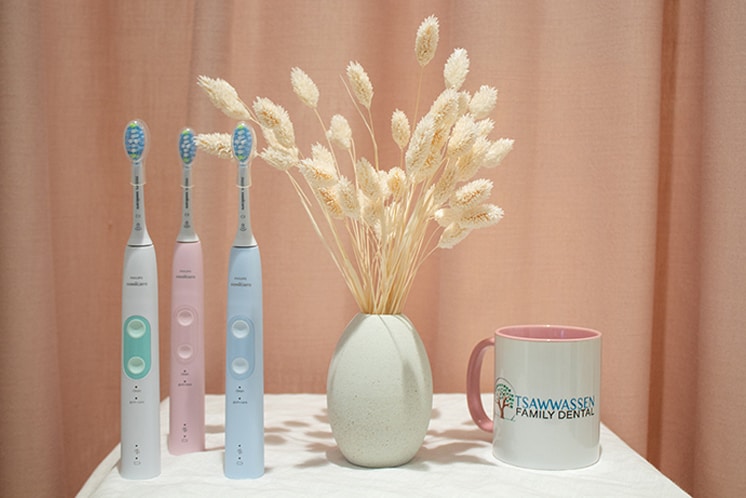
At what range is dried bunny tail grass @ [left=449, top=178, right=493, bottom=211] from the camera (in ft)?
2.35

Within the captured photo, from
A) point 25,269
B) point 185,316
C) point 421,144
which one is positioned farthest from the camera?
point 25,269

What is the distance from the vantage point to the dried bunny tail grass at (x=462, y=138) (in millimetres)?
711

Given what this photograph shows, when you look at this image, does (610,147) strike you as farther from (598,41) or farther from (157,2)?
(157,2)

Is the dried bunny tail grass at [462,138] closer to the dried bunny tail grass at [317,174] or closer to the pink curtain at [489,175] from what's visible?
the dried bunny tail grass at [317,174]

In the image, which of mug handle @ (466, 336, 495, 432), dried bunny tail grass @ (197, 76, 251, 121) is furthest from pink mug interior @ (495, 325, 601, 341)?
dried bunny tail grass @ (197, 76, 251, 121)

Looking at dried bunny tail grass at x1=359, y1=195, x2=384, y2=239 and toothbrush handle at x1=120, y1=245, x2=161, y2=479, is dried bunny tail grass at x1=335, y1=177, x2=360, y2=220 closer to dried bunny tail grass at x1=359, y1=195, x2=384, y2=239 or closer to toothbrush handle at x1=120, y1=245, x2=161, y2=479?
dried bunny tail grass at x1=359, y1=195, x2=384, y2=239

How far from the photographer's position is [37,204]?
105 cm

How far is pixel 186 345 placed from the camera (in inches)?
30.7

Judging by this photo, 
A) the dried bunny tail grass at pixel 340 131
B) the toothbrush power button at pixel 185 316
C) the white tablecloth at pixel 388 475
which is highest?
the dried bunny tail grass at pixel 340 131

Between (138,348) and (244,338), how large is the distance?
0.10m

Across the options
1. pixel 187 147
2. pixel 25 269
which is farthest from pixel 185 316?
pixel 25 269

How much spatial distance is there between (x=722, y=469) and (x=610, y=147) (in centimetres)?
45

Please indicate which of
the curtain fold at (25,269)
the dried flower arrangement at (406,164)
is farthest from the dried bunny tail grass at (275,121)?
the curtain fold at (25,269)

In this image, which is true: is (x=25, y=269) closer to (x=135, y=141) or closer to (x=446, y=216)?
(x=135, y=141)
